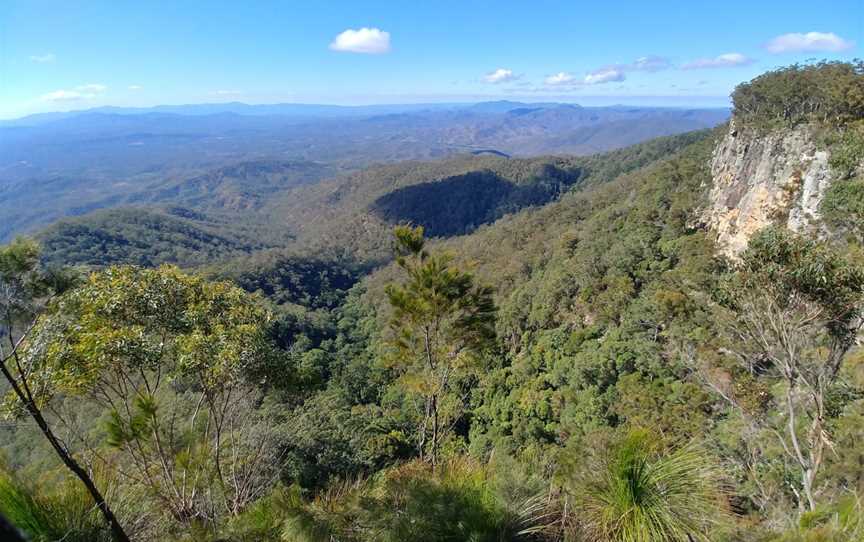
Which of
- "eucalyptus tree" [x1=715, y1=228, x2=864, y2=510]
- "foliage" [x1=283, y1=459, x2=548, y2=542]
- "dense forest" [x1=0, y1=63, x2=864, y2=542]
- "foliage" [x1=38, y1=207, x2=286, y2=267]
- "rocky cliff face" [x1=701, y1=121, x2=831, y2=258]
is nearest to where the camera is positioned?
"dense forest" [x1=0, y1=63, x2=864, y2=542]

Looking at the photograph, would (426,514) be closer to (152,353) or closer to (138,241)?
(152,353)

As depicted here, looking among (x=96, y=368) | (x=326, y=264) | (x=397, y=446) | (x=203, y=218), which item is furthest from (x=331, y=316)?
(x=203, y=218)

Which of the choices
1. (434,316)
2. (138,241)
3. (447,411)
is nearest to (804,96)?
(447,411)

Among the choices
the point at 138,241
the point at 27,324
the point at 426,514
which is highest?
the point at 27,324

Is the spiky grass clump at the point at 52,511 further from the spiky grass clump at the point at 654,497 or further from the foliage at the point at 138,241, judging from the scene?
the foliage at the point at 138,241

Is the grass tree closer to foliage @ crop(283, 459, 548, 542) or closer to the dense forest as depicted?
the dense forest

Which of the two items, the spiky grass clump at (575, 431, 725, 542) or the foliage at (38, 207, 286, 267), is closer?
the spiky grass clump at (575, 431, 725, 542)

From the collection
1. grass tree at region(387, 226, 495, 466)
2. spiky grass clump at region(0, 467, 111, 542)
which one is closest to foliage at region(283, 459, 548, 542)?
spiky grass clump at region(0, 467, 111, 542)

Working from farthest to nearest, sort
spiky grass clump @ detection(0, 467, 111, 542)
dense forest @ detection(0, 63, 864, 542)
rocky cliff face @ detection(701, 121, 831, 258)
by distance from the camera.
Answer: rocky cliff face @ detection(701, 121, 831, 258) < dense forest @ detection(0, 63, 864, 542) < spiky grass clump @ detection(0, 467, 111, 542)
